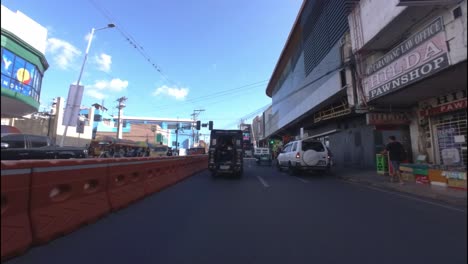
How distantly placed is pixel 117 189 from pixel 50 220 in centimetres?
253

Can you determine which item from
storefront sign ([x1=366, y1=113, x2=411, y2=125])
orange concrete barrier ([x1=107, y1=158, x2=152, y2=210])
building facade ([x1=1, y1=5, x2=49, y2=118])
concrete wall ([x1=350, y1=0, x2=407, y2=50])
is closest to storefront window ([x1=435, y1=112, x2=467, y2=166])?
storefront sign ([x1=366, y1=113, x2=411, y2=125])

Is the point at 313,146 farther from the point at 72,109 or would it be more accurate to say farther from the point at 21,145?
the point at 72,109

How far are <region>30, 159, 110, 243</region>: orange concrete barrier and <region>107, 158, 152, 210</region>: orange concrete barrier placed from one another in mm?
405

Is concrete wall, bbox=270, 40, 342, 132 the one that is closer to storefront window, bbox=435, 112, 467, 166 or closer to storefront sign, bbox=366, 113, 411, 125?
storefront sign, bbox=366, 113, 411, 125

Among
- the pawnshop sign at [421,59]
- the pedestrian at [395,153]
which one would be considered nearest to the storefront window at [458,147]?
the pawnshop sign at [421,59]

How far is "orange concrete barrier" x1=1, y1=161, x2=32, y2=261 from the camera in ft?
11.6

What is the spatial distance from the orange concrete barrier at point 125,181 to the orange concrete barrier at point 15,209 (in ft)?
8.21

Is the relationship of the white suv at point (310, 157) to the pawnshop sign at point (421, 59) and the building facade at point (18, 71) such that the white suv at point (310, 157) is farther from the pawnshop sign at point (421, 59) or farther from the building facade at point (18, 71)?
the building facade at point (18, 71)

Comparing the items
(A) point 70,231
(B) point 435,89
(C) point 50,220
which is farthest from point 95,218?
(B) point 435,89

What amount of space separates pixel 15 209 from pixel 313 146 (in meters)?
13.8

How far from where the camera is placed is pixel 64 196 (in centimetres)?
488

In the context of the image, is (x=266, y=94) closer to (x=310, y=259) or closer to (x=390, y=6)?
(x=390, y=6)

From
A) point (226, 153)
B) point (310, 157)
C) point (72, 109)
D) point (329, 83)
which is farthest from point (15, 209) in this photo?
point (329, 83)

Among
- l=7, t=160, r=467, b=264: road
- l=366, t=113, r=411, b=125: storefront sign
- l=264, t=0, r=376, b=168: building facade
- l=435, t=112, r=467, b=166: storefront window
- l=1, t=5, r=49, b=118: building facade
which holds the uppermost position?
l=264, t=0, r=376, b=168: building facade
